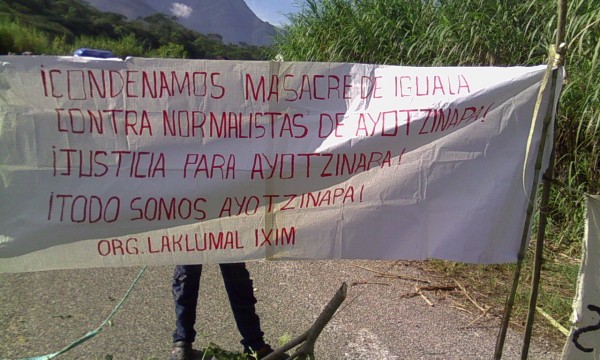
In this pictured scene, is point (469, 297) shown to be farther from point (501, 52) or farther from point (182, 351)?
point (501, 52)

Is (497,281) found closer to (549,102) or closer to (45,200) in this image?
(549,102)

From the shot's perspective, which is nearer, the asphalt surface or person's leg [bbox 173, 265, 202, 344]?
person's leg [bbox 173, 265, 202, 344]

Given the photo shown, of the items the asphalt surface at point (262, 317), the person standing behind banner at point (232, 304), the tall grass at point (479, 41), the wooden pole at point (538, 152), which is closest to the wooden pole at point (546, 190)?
the wooden pole at point (538, 152)

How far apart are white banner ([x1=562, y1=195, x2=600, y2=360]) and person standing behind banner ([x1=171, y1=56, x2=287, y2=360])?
1.50 metres

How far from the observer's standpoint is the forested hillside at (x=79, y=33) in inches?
973

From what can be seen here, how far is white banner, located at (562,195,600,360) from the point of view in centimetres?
278

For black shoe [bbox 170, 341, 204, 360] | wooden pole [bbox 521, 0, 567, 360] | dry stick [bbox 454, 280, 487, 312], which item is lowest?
dry stick [bbox 454, 280, 487, 312]

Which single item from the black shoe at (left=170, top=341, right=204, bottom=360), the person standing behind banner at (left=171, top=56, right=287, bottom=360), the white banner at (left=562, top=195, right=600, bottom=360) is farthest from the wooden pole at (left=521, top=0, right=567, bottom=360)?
the black shoe at (left=170, top=341, right=204, bottom=360)

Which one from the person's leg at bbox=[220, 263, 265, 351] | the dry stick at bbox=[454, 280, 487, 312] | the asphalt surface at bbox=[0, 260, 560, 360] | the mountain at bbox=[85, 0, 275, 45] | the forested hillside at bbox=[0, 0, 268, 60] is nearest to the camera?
the person's leg at bbox=[220, 263, 265, 351]

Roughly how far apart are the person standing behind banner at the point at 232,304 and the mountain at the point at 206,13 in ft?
184

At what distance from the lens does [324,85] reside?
109 inches

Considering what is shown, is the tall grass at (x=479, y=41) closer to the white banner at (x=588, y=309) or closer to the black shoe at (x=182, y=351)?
the white banner at (x=588, y=309)

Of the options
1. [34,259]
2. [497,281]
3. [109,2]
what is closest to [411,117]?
[34,259]

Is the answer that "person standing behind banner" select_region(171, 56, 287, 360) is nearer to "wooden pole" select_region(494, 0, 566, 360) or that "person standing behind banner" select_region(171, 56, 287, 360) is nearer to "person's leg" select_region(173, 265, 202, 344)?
"person's leg" select_region(173, 265, 202, 344)
